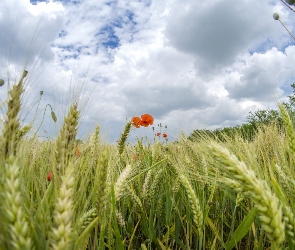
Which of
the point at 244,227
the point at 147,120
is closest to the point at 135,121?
the point at 147,120

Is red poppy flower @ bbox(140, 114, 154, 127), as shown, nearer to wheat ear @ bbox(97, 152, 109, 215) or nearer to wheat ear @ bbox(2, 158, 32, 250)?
wheat ear @ bbox(97, 152, 109, 215)

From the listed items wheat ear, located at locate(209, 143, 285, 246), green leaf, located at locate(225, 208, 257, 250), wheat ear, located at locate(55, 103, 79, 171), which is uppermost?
wheat ear, located at locate(55, 103, 79, 171)

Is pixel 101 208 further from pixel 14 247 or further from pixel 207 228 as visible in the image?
pixel 207 228

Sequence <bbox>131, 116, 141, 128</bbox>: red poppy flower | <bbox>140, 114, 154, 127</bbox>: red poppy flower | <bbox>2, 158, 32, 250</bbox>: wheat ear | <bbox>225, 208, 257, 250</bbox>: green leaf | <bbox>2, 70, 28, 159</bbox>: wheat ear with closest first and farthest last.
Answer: <bbox>2, 158, 32, 250</bbox>: wheat ear, <bbox>2, 70, 28, 159</bbox>: wheat ear, <bbox>225, 208, 257, 250</bbox>: green leaf, <bbox>131, 116, 141, 128</bbox>: red poppy flower, <bbox>140, 114, 154, 127</bbox>: red poppy flower

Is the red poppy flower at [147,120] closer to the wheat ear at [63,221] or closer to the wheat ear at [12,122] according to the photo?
the wheat ear at [12,122]

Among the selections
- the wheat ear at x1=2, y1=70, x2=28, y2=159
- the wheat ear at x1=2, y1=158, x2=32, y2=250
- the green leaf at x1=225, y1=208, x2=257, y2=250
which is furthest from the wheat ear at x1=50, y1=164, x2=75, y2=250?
the green leaf at x1=225, y1=208, x2=257, y2=250

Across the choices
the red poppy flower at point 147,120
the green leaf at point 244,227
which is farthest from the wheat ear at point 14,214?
the red poppy flower at point 147,120

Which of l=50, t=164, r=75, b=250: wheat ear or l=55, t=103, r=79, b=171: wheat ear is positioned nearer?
l=50, t=164, r=75, b=250: wheat ear

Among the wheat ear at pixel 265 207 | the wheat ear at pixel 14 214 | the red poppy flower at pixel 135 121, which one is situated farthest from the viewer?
the red poppy flower at pixel 135 121

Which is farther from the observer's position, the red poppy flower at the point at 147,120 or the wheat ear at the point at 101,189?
the red poppy flower at the point at 147,120

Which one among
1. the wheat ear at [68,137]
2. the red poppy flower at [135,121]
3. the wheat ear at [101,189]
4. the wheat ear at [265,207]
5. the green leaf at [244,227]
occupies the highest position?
the red poppy flower at [135,121]

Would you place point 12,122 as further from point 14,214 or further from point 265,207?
point 265,207

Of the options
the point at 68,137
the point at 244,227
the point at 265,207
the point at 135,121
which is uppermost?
the point at 135,121

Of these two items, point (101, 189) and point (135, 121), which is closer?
point (101, 189)
